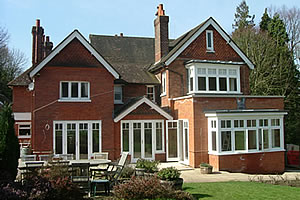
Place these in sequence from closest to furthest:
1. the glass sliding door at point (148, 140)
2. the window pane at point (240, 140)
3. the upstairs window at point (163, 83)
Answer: the window pane at point (240, 140), the glass sliding door at point (148, 140), the upstairs window at point (163, 83)

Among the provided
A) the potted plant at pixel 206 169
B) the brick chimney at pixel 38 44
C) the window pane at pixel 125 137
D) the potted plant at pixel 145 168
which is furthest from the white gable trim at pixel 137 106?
the brick chimney at pixel 38 44

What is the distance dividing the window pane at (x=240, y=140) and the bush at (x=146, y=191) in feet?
33.4

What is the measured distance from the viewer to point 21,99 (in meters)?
27.6

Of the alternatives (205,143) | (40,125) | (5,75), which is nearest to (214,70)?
(205,143)

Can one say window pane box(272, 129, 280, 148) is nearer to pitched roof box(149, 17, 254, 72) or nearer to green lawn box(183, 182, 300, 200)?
pitched roof box(149, 17, 254, 72)

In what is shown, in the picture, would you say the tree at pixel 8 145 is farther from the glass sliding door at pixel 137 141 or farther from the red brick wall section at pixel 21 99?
the red brick wall section at pixel 21 99

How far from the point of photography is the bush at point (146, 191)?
33.7 feet

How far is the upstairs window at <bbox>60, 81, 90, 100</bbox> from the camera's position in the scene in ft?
69.7

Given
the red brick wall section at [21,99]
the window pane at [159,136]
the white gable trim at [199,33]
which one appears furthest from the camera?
the red brick wall section at [21,99]

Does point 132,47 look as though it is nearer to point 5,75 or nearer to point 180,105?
point 180,105

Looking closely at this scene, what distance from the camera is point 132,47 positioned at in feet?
105

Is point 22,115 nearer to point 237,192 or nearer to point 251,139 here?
point 251,139

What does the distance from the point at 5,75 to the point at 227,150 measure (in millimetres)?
37250

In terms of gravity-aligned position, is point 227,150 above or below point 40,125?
below
